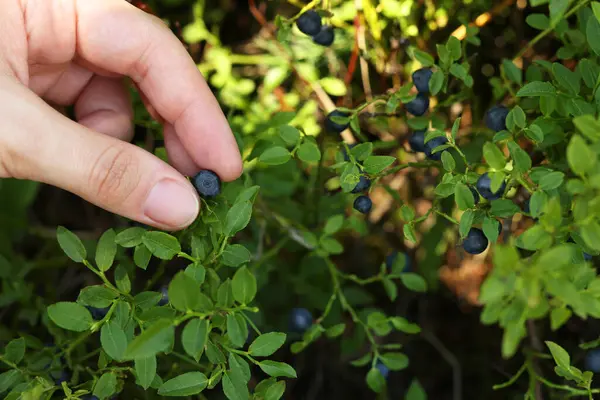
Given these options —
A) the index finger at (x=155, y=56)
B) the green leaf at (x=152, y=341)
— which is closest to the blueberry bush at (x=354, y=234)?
the green leaf at (x=152, y=341)

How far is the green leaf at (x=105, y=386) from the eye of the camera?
1.26m

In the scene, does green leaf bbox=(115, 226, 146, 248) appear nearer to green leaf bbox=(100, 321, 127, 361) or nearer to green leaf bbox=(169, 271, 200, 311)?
green leaf bbox=(100, 321, 127, 361)

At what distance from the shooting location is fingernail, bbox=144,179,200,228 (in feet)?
4.36

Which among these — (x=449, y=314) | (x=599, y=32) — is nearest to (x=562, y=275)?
(x=599, y=32)

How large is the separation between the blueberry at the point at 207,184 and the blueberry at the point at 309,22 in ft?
1.67

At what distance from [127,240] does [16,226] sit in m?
1.17

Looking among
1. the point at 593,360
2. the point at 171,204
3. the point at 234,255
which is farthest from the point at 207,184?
the point at 593,360

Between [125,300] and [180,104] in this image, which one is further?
[180,104]

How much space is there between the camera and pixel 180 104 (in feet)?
5.38

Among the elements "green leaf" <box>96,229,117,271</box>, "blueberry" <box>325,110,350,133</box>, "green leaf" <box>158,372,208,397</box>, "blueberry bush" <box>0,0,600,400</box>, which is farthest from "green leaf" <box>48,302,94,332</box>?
"blueberry" <box>325,110,350,133</box>

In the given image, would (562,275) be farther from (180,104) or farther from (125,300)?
(180,104)

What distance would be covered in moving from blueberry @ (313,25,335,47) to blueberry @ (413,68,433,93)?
0.34 m

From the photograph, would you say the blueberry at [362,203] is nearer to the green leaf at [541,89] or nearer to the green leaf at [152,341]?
the green leaf at [541,89]

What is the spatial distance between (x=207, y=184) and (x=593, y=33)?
0.87 meters
